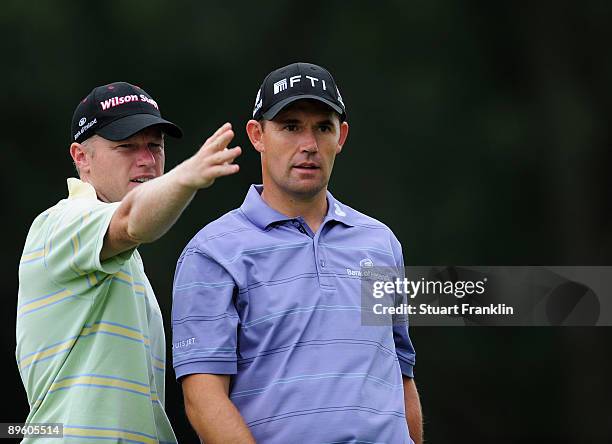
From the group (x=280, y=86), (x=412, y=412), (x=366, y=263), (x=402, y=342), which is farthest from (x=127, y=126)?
(x=412, y=412)

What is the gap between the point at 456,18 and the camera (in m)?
5.21

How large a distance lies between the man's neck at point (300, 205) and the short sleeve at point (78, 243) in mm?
402

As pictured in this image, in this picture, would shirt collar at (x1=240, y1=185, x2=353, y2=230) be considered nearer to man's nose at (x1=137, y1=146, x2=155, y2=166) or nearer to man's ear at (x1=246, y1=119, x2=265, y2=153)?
man's ear at (x1=246, y1=119, x2=265, y2=153)

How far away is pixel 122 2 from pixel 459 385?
2.20 metres

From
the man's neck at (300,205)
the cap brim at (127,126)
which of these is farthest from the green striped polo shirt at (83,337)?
the man's neck at (300,205)

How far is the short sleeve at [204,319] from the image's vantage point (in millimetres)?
2361

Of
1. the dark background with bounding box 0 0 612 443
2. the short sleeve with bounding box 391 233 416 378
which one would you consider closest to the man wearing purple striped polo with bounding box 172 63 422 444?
the short sleeve with bounding box 391 233 416 378

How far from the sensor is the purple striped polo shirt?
235 cm

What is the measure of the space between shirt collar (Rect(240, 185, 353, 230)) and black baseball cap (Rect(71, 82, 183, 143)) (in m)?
0.27

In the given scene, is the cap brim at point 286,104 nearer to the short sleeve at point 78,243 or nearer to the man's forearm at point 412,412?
the short sleeve at point 78,243

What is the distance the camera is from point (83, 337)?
2346mm

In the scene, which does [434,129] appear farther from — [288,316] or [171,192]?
[171,192]

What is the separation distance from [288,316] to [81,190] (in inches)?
20.9

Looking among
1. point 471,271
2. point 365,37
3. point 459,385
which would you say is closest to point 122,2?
point 365,37
